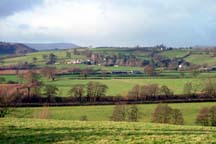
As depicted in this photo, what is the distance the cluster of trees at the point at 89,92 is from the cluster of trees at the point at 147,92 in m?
5.41

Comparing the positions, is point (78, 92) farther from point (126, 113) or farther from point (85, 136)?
point (85, 136)

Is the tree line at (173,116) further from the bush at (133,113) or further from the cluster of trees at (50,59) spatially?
the cluster of trees at (50,59)

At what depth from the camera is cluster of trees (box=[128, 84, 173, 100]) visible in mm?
71775

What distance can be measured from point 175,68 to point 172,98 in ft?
208

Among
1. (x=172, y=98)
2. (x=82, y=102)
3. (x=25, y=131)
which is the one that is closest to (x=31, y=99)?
(x=82, y=102)

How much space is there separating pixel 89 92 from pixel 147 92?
34.9ft

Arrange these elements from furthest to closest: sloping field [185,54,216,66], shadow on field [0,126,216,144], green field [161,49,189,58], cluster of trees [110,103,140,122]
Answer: green field [161,49,189,58]
sloping field [185,54,216,66]
cluster of trees [110,103,140,122]
shadow on field [0,126,216,144]

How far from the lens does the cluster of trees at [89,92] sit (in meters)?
70.5

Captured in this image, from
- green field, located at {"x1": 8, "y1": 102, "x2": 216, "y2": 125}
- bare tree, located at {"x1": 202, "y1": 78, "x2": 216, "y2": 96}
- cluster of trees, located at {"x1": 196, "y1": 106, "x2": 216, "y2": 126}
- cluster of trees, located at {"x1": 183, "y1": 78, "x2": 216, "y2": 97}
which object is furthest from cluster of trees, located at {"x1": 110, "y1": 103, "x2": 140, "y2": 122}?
bare tree, located at {"x1": 202, "y1": 78, "x2": 216, "y2": 96}

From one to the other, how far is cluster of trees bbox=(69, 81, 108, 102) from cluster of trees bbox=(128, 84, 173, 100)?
17.7 feet

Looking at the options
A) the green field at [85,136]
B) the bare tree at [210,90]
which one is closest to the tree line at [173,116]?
the bare tree at [210,90]

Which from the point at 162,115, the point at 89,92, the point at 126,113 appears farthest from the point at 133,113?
the point at 89,92

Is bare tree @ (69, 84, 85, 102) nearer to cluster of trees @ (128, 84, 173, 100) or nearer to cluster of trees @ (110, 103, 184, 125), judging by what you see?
cluster of trees @ (128, 84, 173, 100)

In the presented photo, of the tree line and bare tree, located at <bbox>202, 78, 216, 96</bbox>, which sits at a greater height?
bare tree, located at <bbox>202, 78, 216, 96</bbox>
